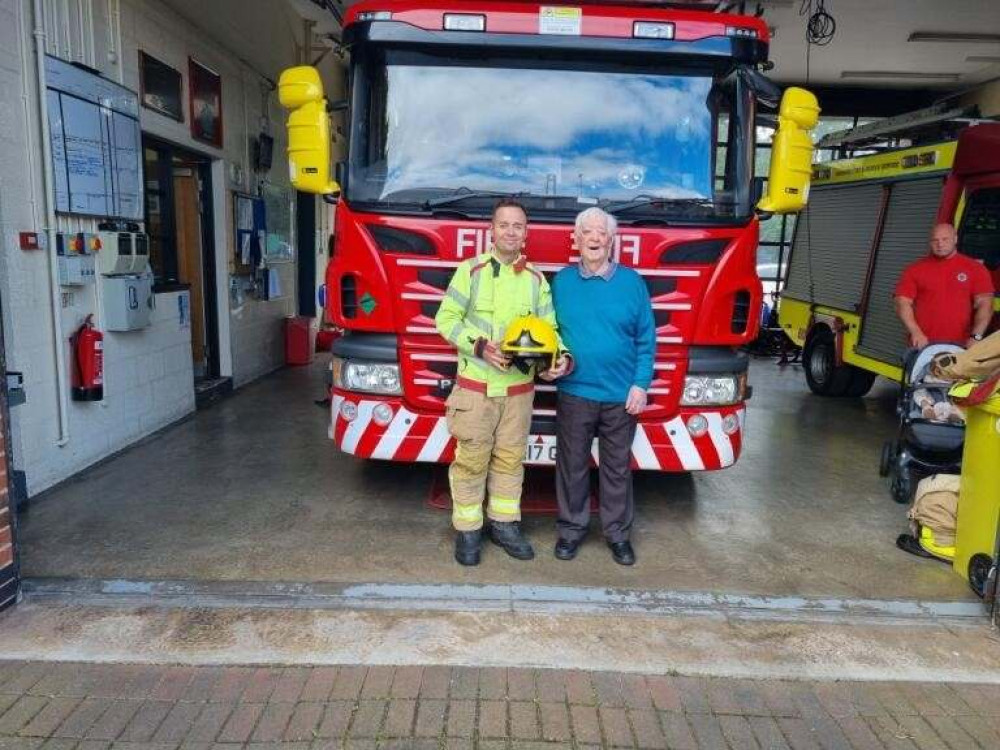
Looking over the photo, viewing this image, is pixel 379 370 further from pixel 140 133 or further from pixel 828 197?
pixel 828 197

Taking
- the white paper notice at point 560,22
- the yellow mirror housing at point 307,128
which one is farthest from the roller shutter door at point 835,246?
the yellow mirror housing at point 307,128

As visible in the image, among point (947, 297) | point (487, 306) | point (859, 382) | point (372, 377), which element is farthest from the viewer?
point (859, 382)

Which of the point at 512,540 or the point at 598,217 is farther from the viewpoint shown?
the point at 512,540

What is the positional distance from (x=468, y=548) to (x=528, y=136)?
2.14 m

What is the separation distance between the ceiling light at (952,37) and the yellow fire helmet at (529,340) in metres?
9.51

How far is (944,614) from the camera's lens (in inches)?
138

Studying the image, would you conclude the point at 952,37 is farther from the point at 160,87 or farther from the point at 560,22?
the point at 160,87

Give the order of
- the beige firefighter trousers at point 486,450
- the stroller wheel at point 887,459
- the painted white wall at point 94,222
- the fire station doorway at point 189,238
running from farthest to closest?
the fire station doorway at point 189,238
the stroller wheel at point 887,459
the painted white wall at point 94,222
the beige firefighter trousers at point 486,450

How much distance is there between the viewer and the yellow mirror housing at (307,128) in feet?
12.7

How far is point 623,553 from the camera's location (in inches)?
157

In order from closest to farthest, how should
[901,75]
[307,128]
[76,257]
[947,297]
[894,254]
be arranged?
[307,128] → [76,257] → [947,297] → [894,254] → [901,75]

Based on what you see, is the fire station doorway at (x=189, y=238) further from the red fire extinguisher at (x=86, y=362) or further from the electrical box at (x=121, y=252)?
the red fire extinguisher at (x=86, y=362)

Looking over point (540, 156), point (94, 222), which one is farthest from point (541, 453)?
point (94, 222)

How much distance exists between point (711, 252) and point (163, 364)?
15.0ft
